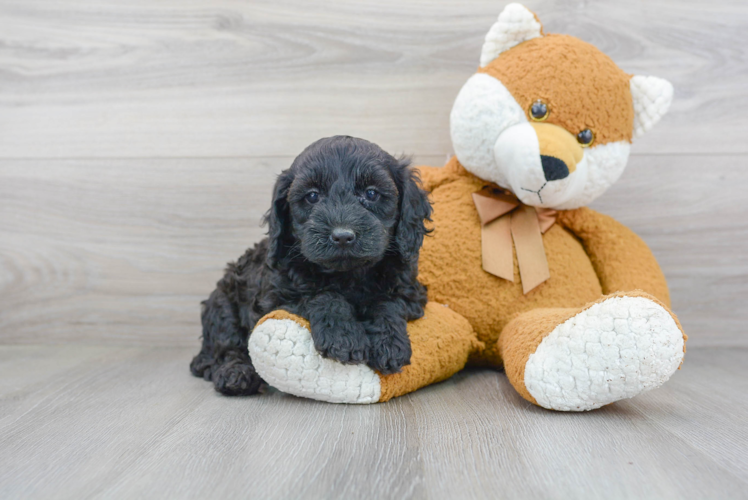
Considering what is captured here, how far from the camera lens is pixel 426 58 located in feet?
7.17

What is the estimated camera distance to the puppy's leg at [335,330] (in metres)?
1.29

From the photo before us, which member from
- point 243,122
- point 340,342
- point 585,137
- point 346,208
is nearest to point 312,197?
point 346,208

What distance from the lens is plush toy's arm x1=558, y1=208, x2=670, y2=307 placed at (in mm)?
1807

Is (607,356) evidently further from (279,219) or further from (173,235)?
(173,235)

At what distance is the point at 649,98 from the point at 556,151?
427mm

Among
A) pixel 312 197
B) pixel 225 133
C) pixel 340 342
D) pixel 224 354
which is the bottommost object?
pixel 224 354

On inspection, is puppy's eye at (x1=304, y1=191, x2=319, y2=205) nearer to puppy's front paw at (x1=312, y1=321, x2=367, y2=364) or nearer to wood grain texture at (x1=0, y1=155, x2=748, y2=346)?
puppy's front paw at (x1=312, y1=321, x2=367, y2=364)

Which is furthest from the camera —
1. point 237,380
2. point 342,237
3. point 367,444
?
point 237,380

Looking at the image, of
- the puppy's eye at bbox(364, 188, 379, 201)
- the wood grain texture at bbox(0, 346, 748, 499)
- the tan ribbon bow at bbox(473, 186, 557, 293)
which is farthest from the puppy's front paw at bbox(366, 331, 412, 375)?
the tan ribbon bow at bbox(473, 186, 557, 293)

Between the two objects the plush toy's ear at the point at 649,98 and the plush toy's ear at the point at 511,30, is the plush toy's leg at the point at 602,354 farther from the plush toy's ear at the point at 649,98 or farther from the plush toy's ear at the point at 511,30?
the plush toy's ear at the point at 511,30

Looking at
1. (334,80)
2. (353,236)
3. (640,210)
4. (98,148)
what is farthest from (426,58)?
(98,148)

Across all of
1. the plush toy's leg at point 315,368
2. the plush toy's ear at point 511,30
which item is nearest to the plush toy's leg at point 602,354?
the plush toy's leg at point 315,368

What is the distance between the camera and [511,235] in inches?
69.4

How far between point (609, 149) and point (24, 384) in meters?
1.92
